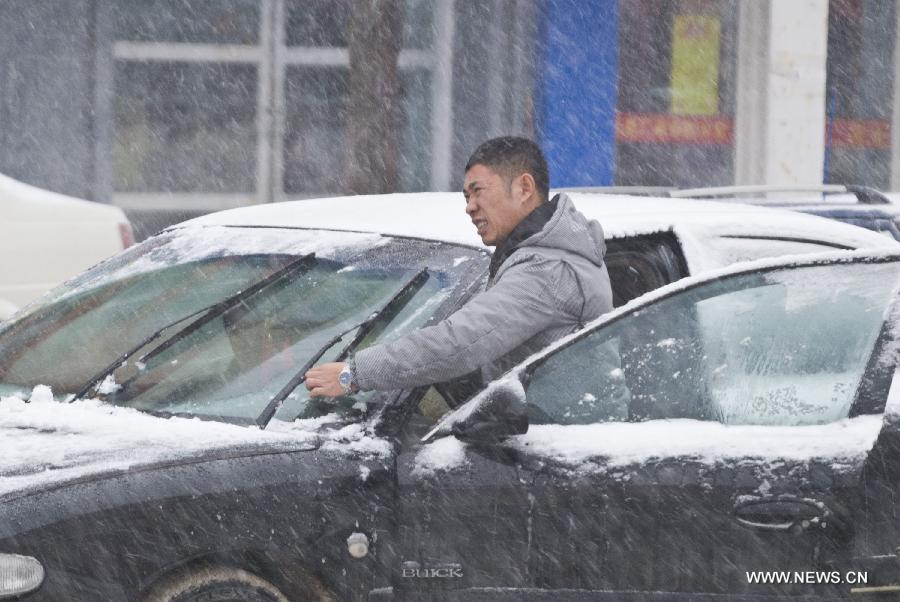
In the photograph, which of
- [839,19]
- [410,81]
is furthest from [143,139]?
[839,19]

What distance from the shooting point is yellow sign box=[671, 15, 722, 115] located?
41.1 feet

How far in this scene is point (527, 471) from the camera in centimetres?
322

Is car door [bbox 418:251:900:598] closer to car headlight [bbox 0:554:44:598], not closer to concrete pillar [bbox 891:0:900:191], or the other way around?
car headlight [bbox 0:554:44:598]

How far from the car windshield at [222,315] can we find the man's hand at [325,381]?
4.8 inches

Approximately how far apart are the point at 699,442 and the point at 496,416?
19.5 inches

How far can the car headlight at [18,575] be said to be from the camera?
10.1 feet

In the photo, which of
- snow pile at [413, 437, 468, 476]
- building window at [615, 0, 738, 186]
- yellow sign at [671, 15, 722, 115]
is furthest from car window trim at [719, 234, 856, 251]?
yellow sign at [671, 15, 722, 115]

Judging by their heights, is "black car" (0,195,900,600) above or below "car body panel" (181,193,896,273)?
below

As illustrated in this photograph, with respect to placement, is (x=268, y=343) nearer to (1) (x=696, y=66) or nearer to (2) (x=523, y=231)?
(2) (x=523, y=231)

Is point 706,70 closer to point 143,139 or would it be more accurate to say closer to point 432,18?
point 432,18

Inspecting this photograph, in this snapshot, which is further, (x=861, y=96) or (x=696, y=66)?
(x=861, y=96)

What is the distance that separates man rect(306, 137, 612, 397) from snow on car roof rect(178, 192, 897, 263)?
0.18m

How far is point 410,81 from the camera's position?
40.2 ft

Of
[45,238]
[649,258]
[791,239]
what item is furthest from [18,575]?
[45,238]
